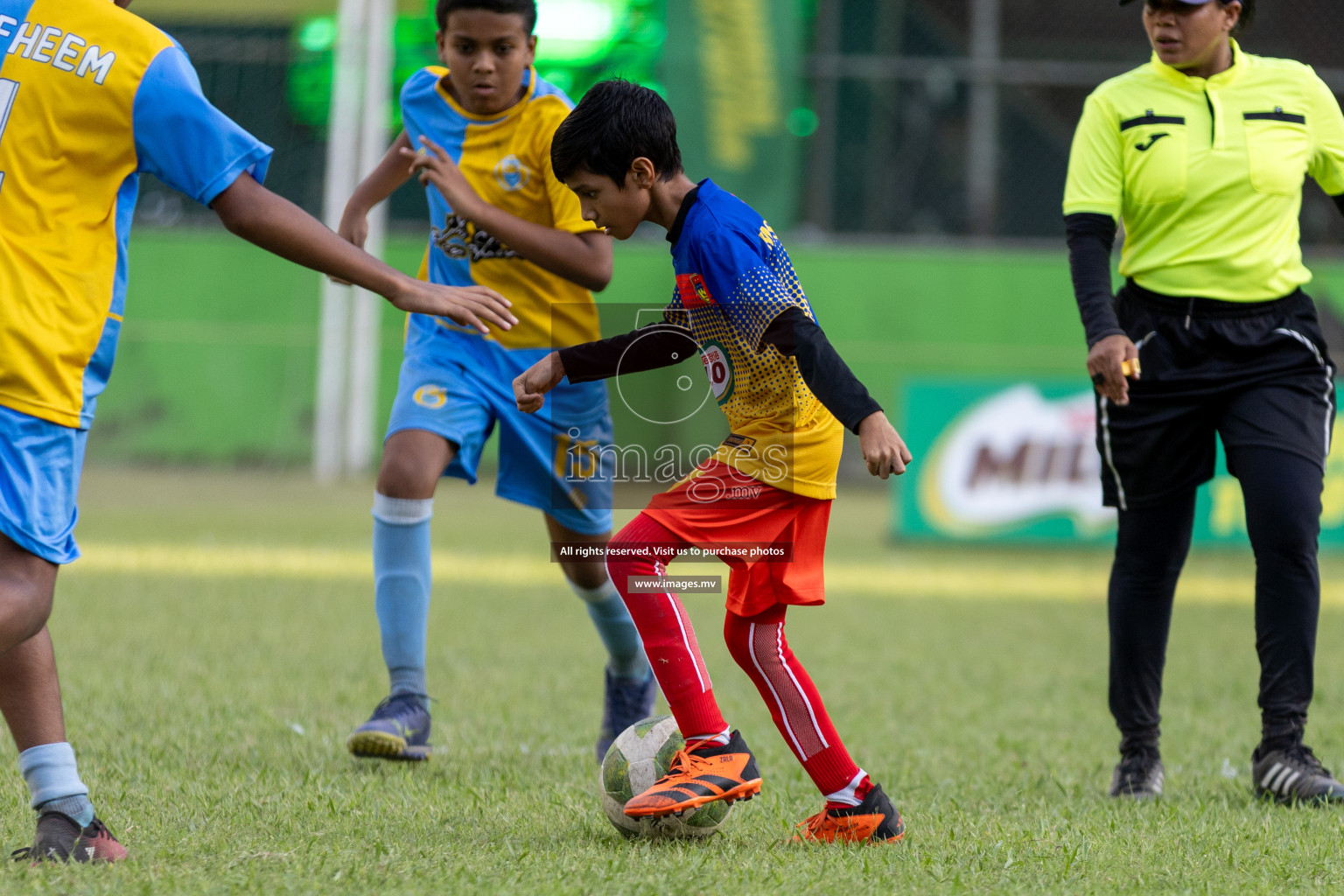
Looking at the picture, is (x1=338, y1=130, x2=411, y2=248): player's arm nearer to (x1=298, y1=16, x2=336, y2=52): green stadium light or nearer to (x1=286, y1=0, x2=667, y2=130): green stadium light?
(x1=286, y1=0, x2=667, y2=130): green stadium light

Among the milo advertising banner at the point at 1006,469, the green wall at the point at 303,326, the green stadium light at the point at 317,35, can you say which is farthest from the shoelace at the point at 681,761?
the green stadium light at the point at 317,35

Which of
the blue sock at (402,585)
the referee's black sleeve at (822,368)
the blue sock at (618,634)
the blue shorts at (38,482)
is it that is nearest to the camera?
the blue shorts at (38,482)

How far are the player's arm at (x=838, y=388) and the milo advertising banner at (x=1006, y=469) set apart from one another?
27.1ft

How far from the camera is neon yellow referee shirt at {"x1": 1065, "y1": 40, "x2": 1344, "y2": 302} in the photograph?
13.2 feet

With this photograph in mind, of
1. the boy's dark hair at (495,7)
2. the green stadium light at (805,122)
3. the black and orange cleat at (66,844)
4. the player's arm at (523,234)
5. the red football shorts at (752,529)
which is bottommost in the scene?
the black and orange cleat at (66,844)

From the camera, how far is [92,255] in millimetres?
2914

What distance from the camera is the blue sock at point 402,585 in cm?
431

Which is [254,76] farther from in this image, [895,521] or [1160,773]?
[1160,773]

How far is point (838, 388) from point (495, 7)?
180 centimetres

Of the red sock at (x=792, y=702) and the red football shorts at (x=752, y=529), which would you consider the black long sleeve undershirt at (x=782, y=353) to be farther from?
the red sock at (x=792, y=702)

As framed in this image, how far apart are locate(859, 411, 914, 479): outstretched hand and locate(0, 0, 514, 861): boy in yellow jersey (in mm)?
1236

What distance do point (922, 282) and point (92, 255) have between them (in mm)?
16031

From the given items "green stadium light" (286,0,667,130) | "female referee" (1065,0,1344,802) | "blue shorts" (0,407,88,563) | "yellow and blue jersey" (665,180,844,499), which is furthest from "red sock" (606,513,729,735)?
"green stadium light" (286,0,667,130)

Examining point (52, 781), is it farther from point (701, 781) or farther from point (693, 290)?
point (693, 290)
